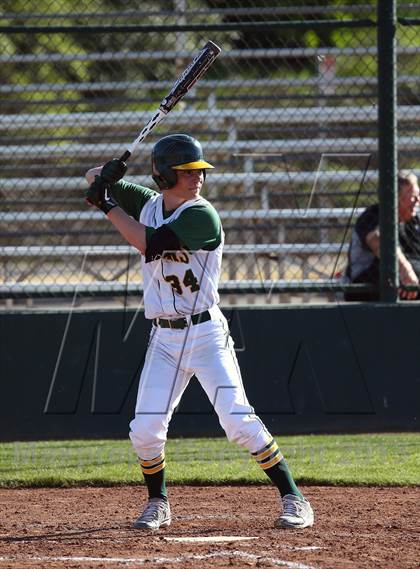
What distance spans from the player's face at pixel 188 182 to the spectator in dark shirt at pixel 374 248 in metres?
3.29

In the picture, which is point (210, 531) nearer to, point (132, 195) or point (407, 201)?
point (132, 195)

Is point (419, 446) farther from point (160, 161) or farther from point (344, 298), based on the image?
point (160, 161)

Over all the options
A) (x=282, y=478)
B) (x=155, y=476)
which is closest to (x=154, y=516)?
(x=155, y=476)

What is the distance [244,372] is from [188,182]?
3.09 m

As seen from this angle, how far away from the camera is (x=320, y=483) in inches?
234

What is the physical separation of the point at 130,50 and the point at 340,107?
9.84ft

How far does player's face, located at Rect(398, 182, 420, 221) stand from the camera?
792 centimetres

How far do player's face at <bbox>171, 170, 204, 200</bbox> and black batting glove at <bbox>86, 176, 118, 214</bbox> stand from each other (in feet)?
1.10

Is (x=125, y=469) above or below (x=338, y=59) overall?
below

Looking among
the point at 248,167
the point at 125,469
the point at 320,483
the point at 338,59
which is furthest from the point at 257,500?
the point at 338,59

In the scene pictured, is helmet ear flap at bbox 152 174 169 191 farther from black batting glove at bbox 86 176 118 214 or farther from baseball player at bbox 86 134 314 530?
black batting glove at bbox 86 176 118 214

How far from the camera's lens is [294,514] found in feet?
15.2

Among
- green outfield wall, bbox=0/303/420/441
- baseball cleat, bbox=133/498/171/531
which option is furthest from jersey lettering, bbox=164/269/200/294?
green outfield wall, bbox=0/303/420/441

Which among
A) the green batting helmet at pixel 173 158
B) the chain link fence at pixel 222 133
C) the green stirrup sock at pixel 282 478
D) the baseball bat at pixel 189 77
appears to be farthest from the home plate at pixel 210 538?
the chain link fence at pixel 222 133
